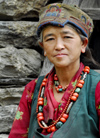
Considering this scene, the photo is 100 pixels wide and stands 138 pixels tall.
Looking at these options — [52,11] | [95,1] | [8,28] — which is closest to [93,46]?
[95,1]

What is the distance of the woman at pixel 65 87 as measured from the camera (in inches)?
53.7

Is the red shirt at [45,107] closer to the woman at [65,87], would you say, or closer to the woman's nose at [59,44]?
the woman at [65,87]

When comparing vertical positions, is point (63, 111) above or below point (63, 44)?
below

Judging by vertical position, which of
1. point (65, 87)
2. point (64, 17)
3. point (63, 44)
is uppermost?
point (64, 17)

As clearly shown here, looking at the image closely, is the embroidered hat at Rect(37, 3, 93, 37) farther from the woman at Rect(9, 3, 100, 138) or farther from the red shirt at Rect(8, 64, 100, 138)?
the red shirt at Rect(8, 64, 100, 138)

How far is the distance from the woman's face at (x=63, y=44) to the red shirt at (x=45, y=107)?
5.4 inches

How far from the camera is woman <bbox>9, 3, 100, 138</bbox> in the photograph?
1365mm

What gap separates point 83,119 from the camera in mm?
1344

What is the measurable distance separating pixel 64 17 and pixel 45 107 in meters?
0.57

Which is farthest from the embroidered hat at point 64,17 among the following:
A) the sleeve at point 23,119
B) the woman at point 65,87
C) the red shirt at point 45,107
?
the sleeve at point 23,119

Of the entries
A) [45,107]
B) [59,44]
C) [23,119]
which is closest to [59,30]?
[59,44]

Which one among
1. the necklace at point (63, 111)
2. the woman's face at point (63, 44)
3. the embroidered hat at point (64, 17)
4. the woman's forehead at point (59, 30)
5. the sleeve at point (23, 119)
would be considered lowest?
the sleeve at point (23, 119)

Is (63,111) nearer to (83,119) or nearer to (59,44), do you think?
(83,119)

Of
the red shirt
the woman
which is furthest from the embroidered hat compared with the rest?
the red shirt
